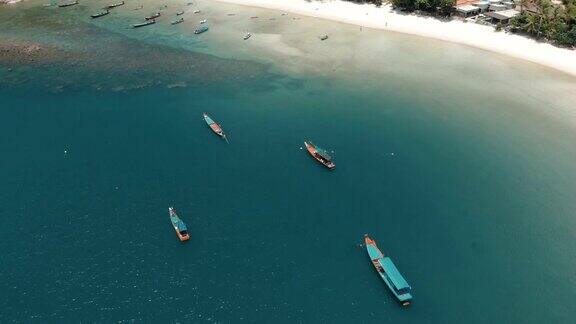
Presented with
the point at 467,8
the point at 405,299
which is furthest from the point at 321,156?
the point at 467,8

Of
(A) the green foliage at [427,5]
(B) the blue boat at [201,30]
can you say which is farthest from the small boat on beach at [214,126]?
(A) the green foliage at [427,5]

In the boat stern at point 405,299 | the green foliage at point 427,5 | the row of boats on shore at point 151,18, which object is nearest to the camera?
the boat stern at point 405,299

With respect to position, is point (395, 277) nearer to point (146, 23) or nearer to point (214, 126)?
point (214, 126)

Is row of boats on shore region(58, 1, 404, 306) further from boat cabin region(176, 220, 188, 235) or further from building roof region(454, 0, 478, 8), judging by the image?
building roof region(454, 0, 478, 8)

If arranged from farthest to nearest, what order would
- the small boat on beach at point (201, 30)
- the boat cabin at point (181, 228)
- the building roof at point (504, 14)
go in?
the small boat on beach at point (201, 30) < the building roof at point (504, 14) < the boat cabin at point (181, 228)

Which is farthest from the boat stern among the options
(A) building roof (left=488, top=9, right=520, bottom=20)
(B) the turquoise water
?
(A) building roof (left=488, top=9, right=520, bottom=20)

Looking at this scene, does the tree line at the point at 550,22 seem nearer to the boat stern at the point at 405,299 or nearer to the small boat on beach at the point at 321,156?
the small boat on beach at the point at 321,156

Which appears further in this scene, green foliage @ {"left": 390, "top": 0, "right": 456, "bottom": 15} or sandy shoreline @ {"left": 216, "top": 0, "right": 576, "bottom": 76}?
green foliage @ {"left": 390, "top": 0, "right": 456, "bottom": 15}
